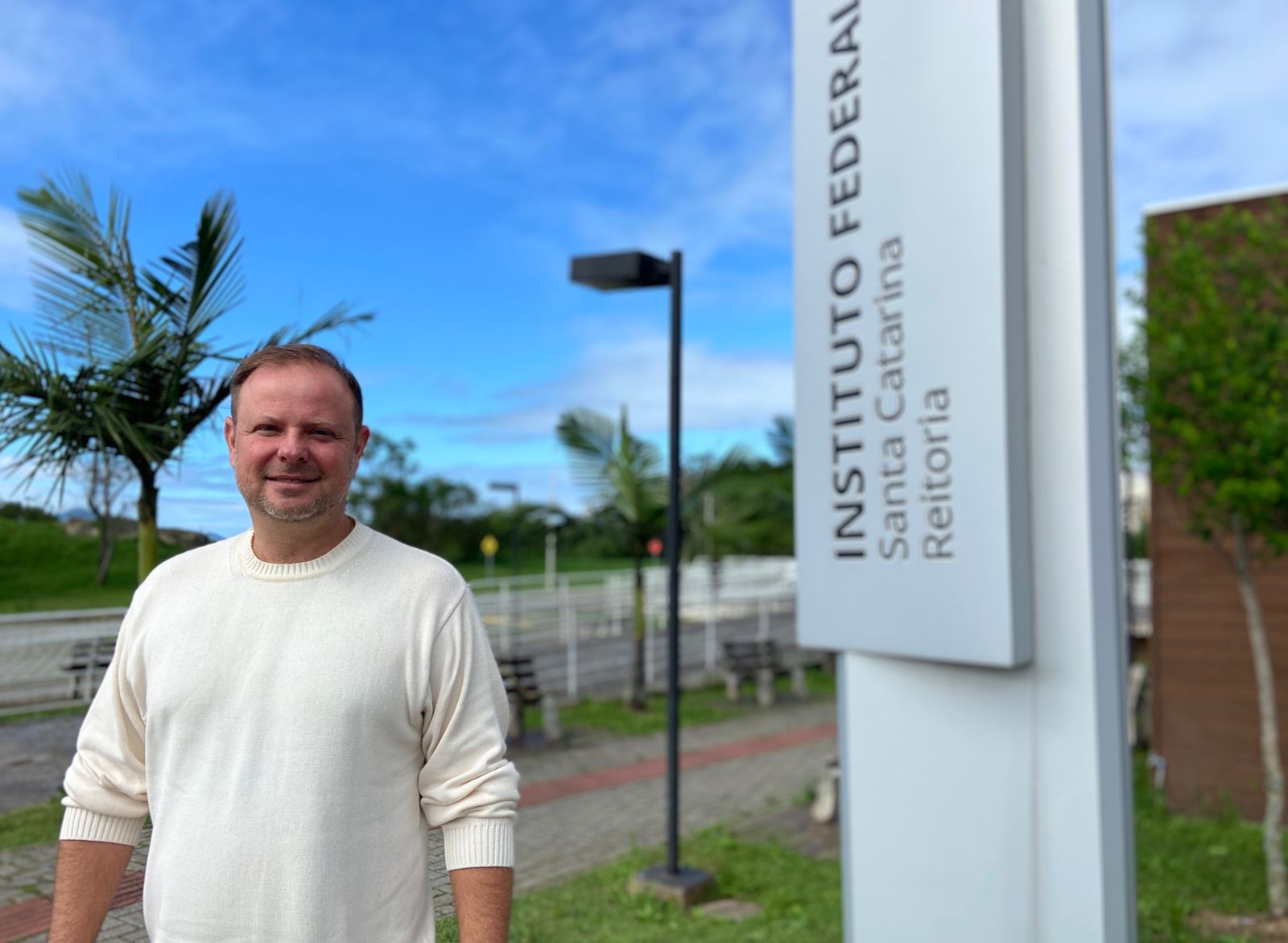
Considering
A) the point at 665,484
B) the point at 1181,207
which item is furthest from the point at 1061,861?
the point at 665,484

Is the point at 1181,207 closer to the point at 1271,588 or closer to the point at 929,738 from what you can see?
the point at 1271,588

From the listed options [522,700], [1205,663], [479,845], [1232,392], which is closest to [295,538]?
[479,845]

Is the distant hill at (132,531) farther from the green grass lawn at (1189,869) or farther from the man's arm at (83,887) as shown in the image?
the green grass lawn at (1189,869)

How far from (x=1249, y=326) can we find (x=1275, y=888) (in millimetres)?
3011

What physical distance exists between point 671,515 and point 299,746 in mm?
4600

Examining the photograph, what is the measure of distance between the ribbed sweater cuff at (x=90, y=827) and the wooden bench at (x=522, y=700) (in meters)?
8.06

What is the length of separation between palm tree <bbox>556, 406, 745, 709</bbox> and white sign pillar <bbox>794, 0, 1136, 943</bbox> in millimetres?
8676

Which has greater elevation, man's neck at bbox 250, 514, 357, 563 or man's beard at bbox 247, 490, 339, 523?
man's beard at bbox 247, 490, 339, 523

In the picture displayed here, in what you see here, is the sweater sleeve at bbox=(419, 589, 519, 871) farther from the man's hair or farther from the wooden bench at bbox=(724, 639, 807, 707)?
the wooden bench at bbox=(724, 639, 807, 707)

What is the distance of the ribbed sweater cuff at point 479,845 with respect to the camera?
5.58ft

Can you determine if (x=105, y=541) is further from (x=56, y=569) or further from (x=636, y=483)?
(x=636, y=483)

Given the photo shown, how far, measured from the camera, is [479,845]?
1.70 metres

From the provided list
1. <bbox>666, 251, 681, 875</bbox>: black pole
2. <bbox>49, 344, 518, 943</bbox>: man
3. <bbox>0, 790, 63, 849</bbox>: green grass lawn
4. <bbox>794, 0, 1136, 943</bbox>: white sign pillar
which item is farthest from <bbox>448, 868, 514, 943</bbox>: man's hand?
<bbox>666, 251, 681, 875</bbox>: black pole

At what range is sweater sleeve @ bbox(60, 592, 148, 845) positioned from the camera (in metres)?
1.74
